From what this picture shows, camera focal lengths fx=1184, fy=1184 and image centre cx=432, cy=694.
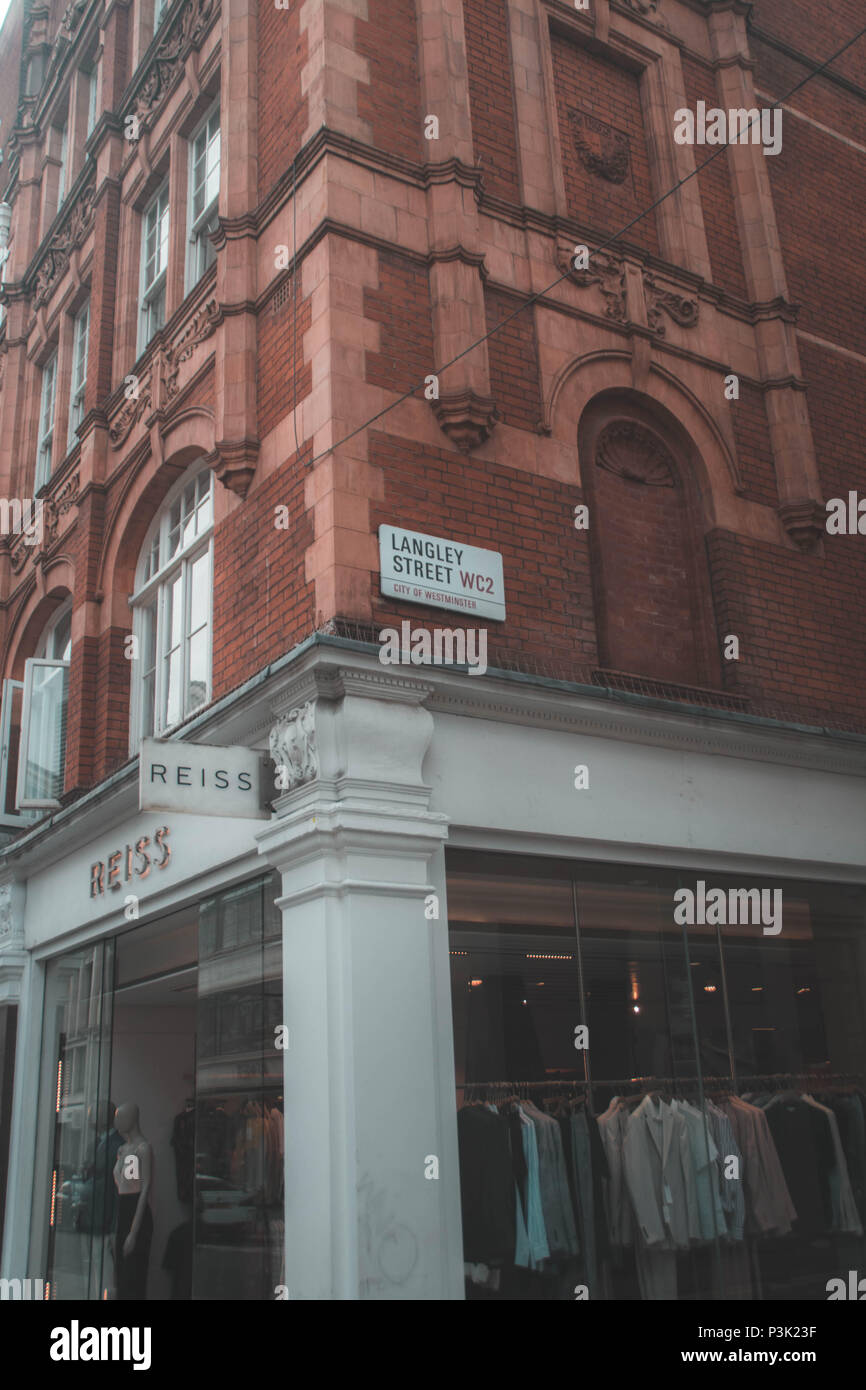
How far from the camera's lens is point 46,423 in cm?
1523

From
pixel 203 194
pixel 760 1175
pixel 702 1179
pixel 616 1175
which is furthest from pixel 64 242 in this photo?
pixel 760 1175

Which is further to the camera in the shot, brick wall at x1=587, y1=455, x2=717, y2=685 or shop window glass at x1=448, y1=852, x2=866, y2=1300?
brick wall at x1=587, y1=455, x2=717, y2=685

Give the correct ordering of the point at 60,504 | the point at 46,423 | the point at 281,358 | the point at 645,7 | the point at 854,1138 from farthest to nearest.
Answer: the point at 46,423, the point at 60,504, the point at 645,7, the point at 854,1138, the point at 281,358

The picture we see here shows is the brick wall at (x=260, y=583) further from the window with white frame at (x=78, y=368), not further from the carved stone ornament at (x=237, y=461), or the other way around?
the window with white frame at (x=78, y=368)

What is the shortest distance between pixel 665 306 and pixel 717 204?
67.7 inches

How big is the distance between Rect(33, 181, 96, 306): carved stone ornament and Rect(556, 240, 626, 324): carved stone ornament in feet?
23.0

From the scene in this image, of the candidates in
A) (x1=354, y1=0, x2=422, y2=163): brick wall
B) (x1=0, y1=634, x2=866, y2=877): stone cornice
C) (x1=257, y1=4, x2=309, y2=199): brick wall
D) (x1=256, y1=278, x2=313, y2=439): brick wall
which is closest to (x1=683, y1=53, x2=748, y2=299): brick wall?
(x1=354, y1=0, x2=422, y2=163): brick wall

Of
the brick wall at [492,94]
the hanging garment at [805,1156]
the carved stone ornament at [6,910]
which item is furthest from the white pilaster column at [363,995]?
the carved stone ornament at [6,910]

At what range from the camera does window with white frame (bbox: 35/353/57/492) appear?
14.8 m

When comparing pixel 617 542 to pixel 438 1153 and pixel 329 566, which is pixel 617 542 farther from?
pixel 438 1153

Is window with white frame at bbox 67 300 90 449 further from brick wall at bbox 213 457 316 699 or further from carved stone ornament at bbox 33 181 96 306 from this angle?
brick wall at bbox 213 457 316 699

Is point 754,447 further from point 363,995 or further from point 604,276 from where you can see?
point 363,995

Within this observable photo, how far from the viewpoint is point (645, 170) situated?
1100 cm

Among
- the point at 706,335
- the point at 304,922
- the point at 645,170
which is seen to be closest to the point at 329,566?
the point at 304,922
